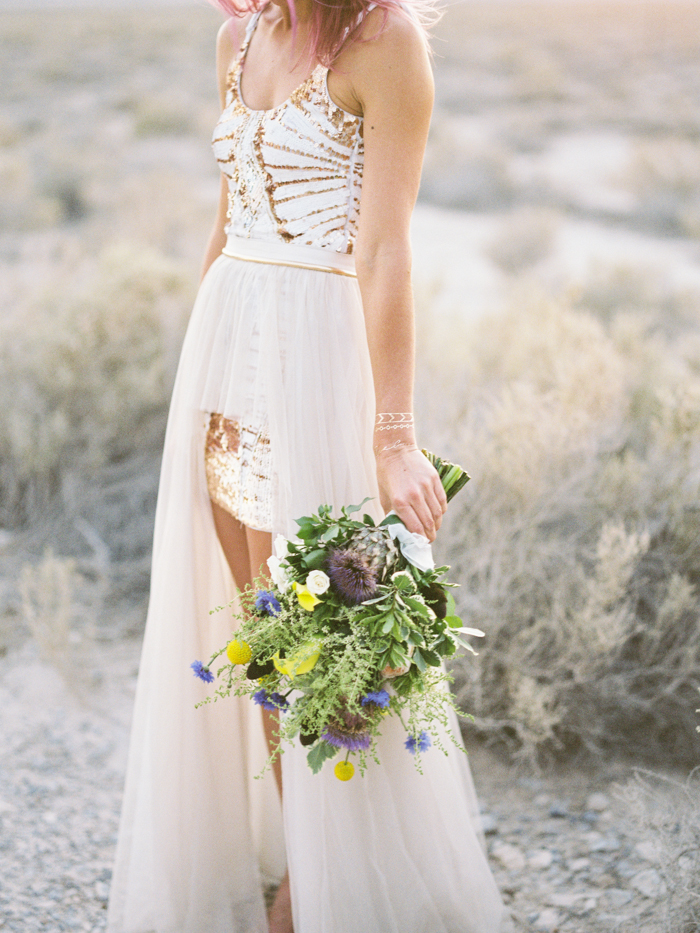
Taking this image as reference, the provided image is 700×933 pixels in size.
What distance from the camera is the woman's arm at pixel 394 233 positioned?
131 centimetres

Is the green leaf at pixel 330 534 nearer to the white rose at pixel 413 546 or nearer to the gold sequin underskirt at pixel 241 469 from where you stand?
the white rose at pixel 413 546

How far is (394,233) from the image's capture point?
52.8 inches

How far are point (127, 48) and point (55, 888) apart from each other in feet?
59.7

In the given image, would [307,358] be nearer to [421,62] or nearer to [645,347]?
[421,62]

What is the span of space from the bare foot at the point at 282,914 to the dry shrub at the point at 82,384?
101 inches

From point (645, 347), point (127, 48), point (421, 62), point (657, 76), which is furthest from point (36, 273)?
point (657, 76)

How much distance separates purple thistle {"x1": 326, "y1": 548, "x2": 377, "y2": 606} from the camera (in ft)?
3.99

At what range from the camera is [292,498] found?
1511 millimetres

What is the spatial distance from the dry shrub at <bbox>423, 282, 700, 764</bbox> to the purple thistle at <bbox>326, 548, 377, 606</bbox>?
138cm

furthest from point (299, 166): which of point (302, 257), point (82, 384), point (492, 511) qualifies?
point (82, 384)

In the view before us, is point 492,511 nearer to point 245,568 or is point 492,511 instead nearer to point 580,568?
point 580,568

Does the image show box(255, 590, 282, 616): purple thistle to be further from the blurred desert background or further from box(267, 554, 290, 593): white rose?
the blurred desert background

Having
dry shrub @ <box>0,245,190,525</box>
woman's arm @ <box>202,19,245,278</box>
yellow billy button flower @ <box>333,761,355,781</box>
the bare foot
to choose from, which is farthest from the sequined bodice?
dry shrub @ <box>0,245,190,525</box>

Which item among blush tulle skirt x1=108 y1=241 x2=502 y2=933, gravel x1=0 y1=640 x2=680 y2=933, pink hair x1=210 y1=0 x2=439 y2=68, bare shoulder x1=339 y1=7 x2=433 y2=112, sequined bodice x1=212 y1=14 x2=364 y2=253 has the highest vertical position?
pink hair x1=210 y1=0 x2=439 y2=68
